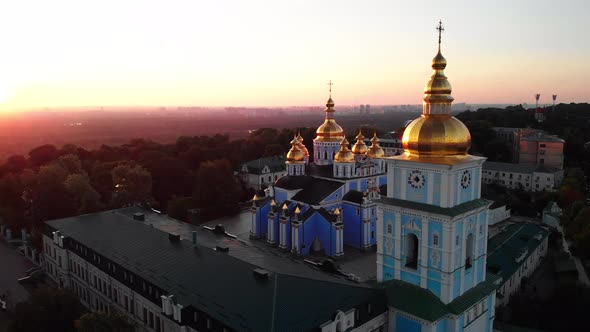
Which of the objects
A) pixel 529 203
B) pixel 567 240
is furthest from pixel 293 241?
pixel 529 203

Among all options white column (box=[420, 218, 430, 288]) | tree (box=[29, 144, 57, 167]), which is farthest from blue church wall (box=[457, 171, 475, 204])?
tree (box=[29, 144, 57, 167])

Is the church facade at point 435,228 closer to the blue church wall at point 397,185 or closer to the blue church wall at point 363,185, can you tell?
the blue church wall at point 397,185

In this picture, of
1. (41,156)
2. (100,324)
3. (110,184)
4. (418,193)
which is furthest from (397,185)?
(41,156)

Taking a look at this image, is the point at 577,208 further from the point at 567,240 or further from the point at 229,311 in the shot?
the point at 229,311

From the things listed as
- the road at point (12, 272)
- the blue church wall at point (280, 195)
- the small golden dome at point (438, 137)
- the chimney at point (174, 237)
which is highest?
the small golden dome at point (438, 137)

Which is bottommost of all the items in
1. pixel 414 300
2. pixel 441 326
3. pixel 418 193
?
pixel 441 326

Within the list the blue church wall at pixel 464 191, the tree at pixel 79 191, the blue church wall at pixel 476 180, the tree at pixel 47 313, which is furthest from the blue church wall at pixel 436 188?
the tree at pixel 79 191

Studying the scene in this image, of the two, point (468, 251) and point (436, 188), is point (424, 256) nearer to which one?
point (468, 251)
